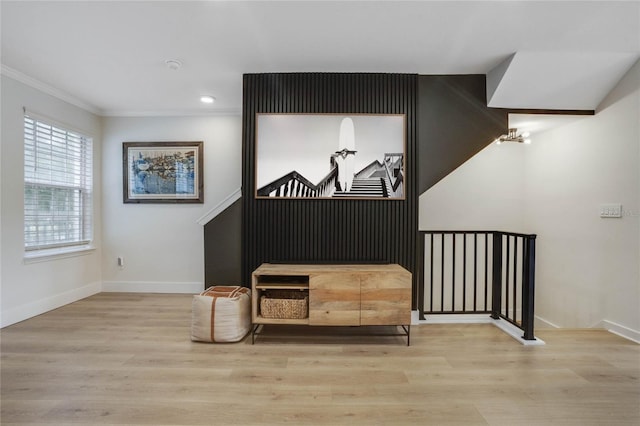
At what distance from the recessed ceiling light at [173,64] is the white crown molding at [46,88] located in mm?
1532

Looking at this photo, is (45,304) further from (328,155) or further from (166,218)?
(328,155)

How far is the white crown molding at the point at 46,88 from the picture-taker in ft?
9.20

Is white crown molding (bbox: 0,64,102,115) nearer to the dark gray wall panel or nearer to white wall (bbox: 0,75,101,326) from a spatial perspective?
white wall (bbox: 0,75,101,326)

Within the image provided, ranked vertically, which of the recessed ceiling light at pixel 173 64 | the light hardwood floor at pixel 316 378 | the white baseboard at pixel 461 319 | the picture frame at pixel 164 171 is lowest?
the light hardwood floor at pixel 316 378

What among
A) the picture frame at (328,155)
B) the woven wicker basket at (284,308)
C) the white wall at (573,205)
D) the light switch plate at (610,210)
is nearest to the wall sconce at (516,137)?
the white wall at (573,205)

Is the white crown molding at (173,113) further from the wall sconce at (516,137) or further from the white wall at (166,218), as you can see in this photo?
the wall sconce at (516,137)

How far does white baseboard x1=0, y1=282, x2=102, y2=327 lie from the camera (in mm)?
2807

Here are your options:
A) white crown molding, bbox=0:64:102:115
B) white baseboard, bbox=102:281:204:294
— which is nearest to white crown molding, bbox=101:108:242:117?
white crown molding, bbox=0:64:102:115

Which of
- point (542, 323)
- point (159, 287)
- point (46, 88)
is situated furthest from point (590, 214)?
point (46, 88)

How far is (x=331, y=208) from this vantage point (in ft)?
9.45

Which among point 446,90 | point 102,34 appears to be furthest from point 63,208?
point 446,90

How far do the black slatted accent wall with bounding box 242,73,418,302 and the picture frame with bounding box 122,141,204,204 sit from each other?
1406mm

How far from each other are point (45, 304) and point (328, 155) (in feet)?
11.3

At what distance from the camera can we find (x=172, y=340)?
2471 millimetres
